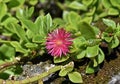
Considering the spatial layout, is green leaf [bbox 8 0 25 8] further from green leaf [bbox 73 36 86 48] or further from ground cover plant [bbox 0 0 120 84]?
green leaf [bbox 73 36 86 48]

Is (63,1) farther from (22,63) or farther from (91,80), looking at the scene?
(91,80)

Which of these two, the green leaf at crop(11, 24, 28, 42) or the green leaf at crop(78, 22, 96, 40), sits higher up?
the green leaf at crop(78, 22, 96, 40)

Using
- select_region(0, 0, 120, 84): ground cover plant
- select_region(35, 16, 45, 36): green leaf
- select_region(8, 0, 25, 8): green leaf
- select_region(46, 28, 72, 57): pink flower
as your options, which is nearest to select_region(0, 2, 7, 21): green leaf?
select_region(0, 0, 120, 84): ground cover plant

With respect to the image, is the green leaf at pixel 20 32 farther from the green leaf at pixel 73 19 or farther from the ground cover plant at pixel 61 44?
A: the green leaf at pixel 73 19

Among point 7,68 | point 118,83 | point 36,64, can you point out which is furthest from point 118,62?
point 7,68

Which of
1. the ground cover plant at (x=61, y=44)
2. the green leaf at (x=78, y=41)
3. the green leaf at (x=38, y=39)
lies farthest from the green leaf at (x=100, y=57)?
the green leaf at (x=38, y=39)
